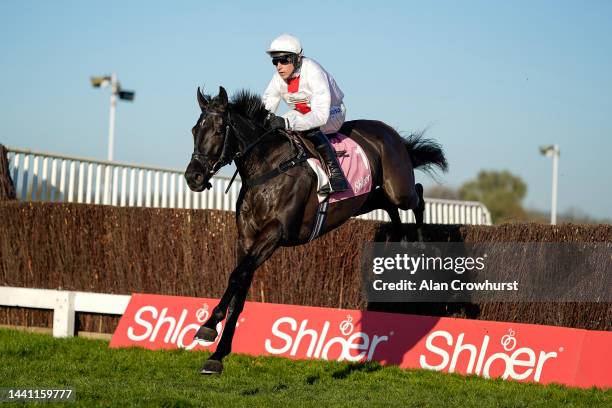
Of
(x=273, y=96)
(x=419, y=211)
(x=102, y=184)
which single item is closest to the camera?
(x=273, y=96)

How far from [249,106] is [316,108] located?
55cm

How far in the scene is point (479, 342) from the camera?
299 inches

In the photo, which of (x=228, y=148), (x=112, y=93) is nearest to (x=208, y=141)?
(x=228, y=148)

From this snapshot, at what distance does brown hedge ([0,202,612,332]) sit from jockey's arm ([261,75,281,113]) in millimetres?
1936

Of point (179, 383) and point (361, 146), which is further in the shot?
point (361, 146)

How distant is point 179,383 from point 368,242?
2.85 m

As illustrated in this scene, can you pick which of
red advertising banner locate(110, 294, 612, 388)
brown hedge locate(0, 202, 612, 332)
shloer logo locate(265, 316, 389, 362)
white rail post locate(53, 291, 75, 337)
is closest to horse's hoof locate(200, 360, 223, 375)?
red advertising banner locate(110, 294, 612, 388)

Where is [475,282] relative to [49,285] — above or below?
above

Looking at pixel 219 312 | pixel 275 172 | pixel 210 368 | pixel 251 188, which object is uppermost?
pixel 275 172

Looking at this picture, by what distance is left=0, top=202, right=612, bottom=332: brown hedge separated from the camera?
859cm

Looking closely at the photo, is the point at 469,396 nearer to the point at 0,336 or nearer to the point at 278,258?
the point at 278,258

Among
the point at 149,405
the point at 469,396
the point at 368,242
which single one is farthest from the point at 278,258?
the point at 149,405

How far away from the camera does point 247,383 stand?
686 centimetres

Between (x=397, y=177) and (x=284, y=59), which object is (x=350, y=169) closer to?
(x=397, y=177)
